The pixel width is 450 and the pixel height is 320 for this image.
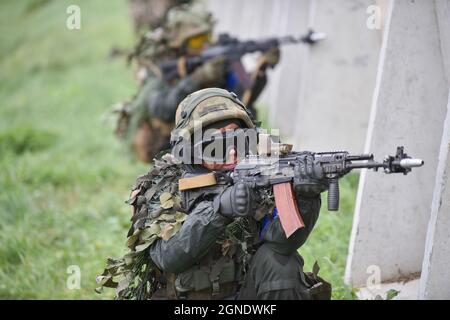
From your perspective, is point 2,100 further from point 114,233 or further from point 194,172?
point 194,172

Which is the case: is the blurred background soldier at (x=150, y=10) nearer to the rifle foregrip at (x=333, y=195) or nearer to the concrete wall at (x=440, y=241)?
the concrete wall at (x=440, y=241)

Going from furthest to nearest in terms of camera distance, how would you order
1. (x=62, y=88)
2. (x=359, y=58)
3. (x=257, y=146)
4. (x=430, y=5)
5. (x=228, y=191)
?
(x=62, y=88) < (x=359, y=58) < (x=430, y=5) < (x=257, y=146) < (x=228, y=191)

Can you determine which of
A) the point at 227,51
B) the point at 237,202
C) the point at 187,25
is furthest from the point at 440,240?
the point at 187,25

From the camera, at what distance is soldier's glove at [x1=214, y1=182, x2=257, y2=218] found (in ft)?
10.6

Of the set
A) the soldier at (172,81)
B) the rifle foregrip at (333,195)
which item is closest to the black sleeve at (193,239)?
the rifle foregrip at (333,195)

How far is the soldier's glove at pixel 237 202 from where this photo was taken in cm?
323

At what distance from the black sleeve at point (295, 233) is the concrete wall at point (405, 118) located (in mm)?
1000

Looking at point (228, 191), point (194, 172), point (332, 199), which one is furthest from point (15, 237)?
point (332, 199)

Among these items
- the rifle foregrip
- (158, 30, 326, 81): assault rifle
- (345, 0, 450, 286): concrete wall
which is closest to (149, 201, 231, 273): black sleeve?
the rifle foregrip

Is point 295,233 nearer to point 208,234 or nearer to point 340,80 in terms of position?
point 208,234

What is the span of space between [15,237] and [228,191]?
346 cm

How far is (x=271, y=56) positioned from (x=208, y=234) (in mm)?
4886

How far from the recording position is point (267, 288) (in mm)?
3430

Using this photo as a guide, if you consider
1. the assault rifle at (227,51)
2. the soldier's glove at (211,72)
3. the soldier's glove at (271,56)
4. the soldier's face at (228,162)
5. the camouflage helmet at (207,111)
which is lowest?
the soldier's face at (228,162)
